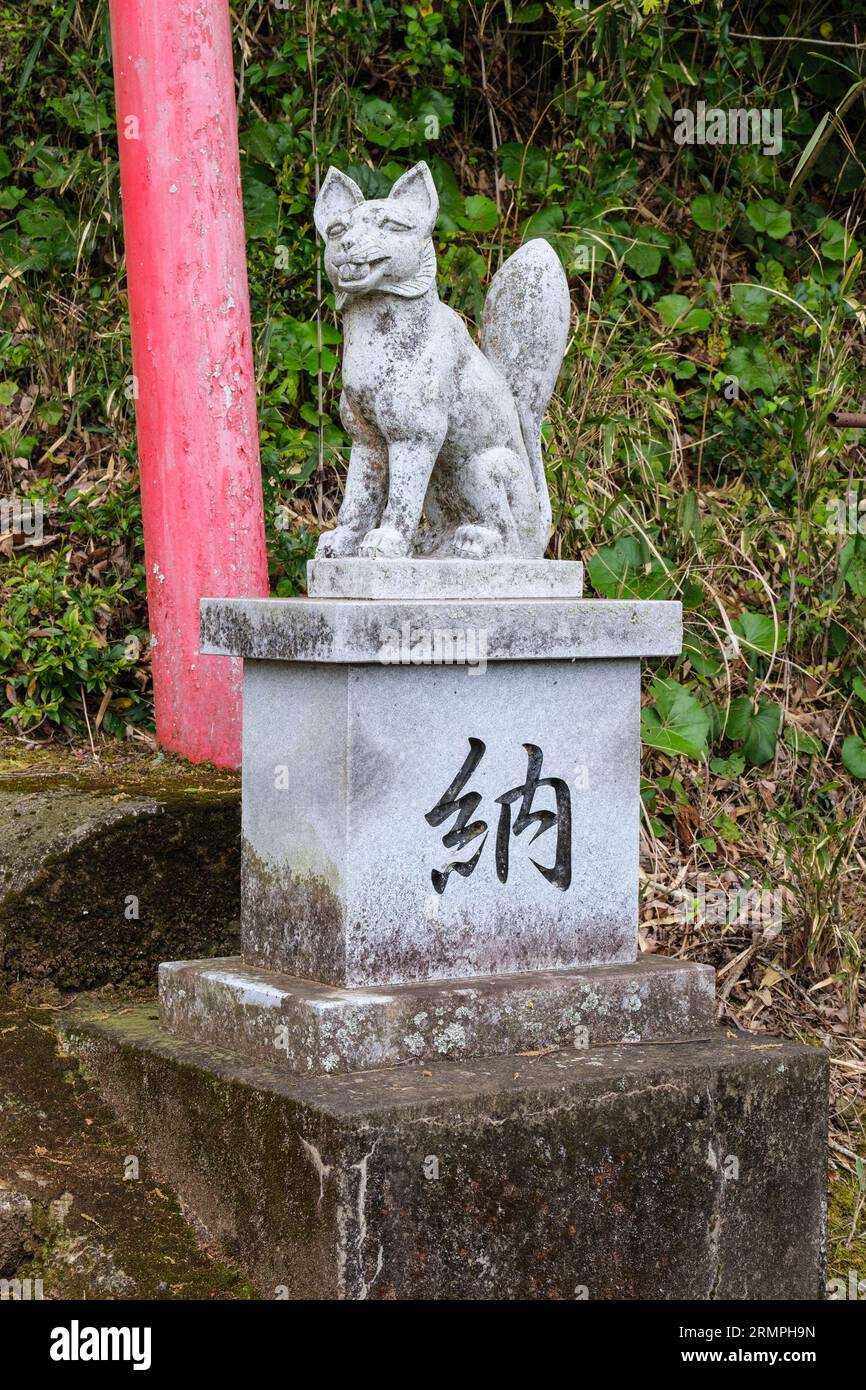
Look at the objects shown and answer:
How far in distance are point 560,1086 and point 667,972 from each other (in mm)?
467

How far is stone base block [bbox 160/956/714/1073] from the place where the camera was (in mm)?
2912

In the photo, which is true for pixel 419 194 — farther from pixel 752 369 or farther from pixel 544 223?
pixel 752 369

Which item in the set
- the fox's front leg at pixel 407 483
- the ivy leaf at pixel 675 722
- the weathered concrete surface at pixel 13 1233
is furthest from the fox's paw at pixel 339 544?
the ivy leaf at pixel 675 722

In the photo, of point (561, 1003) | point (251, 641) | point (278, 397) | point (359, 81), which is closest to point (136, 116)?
point (278, 397)

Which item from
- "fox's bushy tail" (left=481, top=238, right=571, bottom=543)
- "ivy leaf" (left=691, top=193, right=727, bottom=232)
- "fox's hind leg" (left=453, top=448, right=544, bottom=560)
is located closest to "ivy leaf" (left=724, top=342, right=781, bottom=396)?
"ivy leaf" (left=691, top=193, right=727, bottom=232)

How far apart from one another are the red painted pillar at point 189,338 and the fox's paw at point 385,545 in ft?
3.57

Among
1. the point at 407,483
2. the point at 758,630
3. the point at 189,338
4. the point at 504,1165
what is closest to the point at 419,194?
the point at 407,483

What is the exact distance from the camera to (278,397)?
5.33m

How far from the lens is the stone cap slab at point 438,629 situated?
9.66 feet

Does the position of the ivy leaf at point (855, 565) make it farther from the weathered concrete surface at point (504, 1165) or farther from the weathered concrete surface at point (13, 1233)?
the weathered concrete surface at point (13, 1233)

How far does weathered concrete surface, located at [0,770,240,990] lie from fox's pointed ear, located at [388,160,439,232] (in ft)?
4.76

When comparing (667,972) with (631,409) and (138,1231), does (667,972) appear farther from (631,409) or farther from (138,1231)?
(631,409)

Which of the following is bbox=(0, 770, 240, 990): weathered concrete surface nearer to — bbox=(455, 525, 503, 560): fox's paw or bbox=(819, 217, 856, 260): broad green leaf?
bbox=(455, 525, 503, 560): fox's paw

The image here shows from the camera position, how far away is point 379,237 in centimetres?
313
